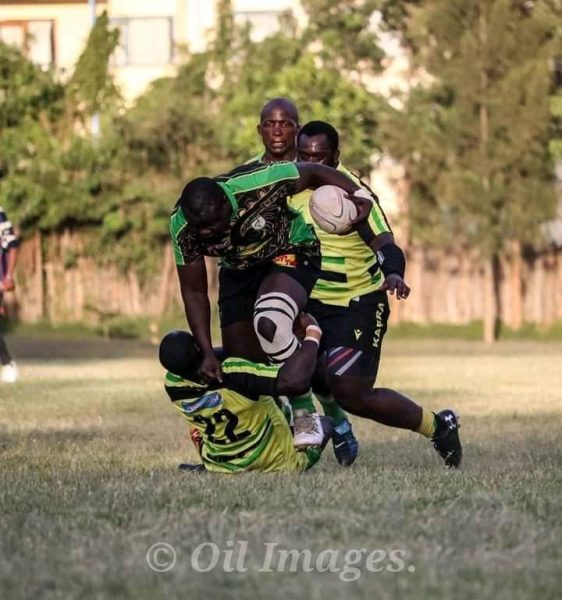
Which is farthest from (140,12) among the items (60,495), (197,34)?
(60,495)

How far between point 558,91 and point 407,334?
5613 millimetres

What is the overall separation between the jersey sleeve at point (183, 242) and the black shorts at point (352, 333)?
875mm

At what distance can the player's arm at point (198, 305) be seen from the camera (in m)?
8.24

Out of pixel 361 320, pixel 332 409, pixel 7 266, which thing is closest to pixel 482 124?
pixel 7 266

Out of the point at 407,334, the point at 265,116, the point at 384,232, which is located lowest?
the point at 407,334

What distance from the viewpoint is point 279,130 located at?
30.6 feet

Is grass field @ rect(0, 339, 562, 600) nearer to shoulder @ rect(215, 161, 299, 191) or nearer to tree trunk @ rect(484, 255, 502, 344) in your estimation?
shoulder @ rect(215, 161, 299, 191)

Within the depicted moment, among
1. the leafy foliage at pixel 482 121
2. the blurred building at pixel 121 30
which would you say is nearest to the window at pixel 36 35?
the blurred building at pixel 121 30

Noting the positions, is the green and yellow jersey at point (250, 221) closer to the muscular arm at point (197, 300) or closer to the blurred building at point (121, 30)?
the muscular arm at point (197, 300)

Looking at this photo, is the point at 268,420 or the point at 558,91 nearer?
the point at 268,420

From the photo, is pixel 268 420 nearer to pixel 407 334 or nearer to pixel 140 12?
pixel 407 334

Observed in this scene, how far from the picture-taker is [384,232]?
8.58 m

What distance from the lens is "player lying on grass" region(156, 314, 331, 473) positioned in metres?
8.16

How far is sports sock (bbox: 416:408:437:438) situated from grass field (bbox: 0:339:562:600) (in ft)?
0.70
